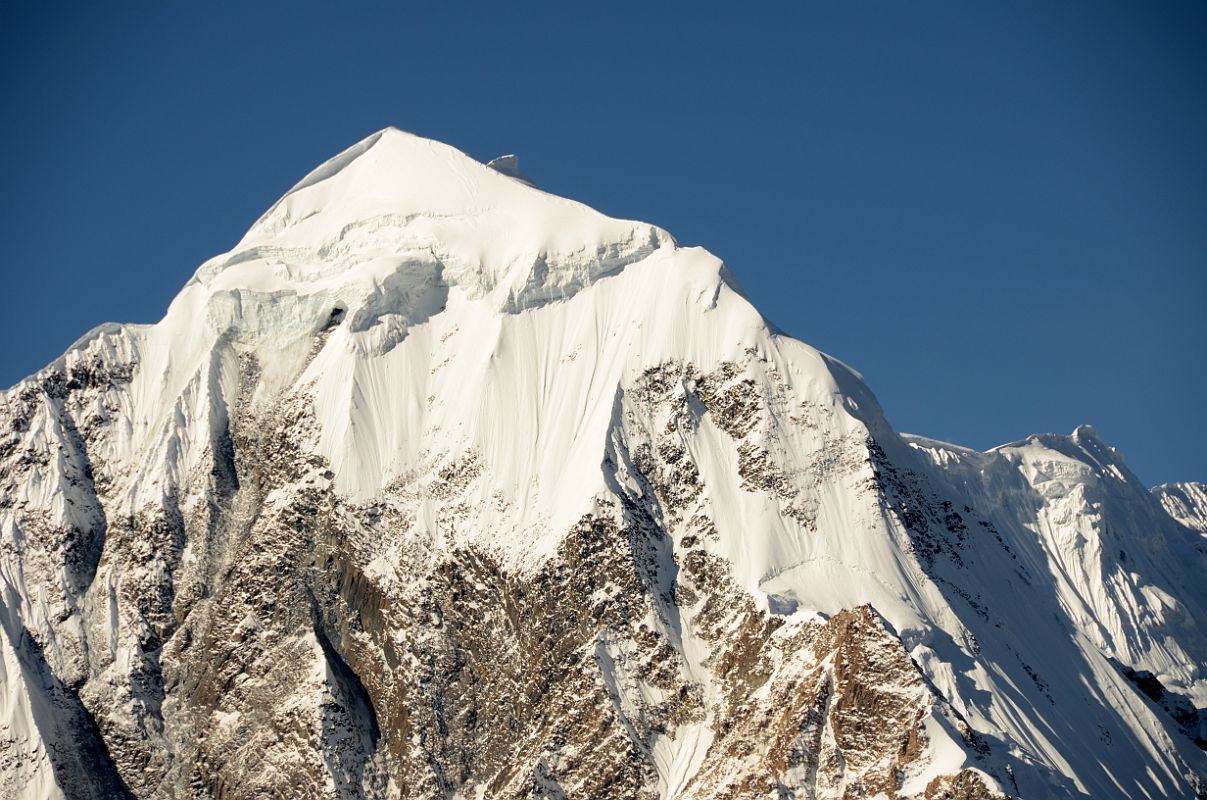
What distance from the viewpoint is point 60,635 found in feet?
638

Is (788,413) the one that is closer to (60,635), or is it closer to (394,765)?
(394,765)

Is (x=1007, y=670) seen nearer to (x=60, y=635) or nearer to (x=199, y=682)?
(x=199, y=682)

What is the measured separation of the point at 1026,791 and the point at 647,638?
30918 mm

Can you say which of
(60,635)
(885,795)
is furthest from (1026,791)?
(60,635)

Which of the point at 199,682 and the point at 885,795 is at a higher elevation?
the point at 199,682

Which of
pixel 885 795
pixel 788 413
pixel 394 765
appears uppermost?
pixel 788 413

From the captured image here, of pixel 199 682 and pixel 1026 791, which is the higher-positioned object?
pixel 199 682

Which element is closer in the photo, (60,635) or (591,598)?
(591,598)

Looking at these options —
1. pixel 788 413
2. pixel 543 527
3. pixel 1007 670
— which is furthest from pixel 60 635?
Answer: pixel 1007 670

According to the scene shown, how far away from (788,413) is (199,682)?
51869 mm

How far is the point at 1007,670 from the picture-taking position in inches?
7490

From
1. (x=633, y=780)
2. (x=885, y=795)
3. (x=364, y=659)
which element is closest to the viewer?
(x=885, y=795)

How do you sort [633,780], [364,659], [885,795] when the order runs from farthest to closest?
1. [364,659]
2. [633,780]
3. [885,795]

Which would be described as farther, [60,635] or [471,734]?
[60,635]
